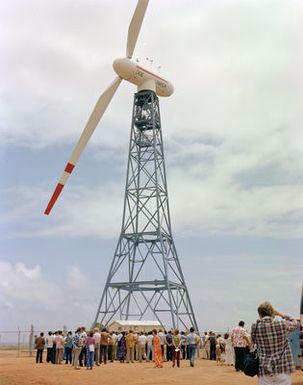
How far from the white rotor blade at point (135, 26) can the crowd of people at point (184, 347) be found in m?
21.4

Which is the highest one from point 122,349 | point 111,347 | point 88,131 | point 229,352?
point 88,131

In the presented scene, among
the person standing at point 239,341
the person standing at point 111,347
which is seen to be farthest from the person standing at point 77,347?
the person standing at point 239,341

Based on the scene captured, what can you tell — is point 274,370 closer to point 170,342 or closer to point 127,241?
point 170,342

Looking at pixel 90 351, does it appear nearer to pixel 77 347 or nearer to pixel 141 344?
pixel 77 347

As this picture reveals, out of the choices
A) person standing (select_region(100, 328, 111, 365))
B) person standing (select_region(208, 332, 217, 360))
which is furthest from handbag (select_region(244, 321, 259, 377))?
person standing (select_region(208, 332, 217, 360))

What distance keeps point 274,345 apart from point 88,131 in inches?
1245

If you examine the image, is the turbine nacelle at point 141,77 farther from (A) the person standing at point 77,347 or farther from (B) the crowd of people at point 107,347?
(A) the person standing at point 77,347

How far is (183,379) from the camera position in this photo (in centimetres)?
1661

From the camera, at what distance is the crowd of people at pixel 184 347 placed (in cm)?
662

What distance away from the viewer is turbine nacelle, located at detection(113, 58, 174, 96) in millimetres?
39688

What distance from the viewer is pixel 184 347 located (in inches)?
1216

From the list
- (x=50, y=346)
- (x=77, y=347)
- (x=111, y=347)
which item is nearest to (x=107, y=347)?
(x=111, y=347)

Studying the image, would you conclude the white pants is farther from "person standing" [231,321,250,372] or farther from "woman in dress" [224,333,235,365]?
"woman in dress" [224,333,235,365]

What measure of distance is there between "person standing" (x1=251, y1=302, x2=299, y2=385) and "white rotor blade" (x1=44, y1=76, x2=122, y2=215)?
28392 mm
